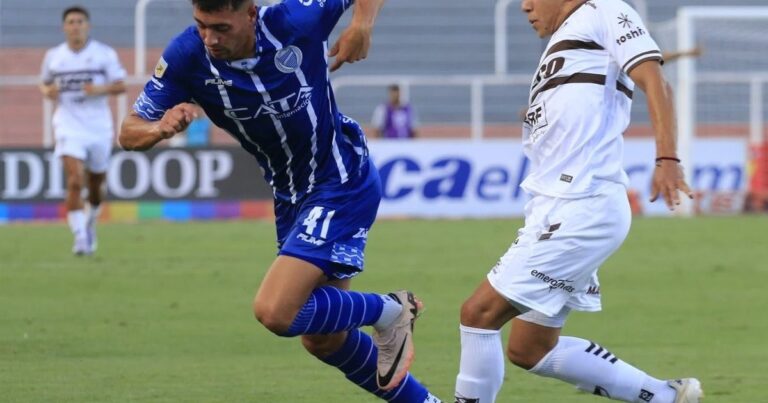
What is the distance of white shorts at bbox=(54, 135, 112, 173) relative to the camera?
54.5 feet

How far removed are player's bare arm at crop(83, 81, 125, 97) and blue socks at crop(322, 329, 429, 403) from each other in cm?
997

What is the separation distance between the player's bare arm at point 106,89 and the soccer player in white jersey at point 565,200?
10493 millimetres

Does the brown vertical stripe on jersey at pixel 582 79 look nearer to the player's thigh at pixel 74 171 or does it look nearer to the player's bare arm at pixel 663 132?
the player's bare arm at pixel 663 132

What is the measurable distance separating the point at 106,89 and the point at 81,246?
1717 millimetres

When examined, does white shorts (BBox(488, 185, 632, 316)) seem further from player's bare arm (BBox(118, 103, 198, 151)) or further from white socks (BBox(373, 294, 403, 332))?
player's bare arm (BBox(118, 103, 198, 151))

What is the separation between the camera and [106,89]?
54.1 feet

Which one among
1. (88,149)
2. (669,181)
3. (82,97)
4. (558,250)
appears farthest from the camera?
(82,97)

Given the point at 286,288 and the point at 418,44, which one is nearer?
the point at 286,288

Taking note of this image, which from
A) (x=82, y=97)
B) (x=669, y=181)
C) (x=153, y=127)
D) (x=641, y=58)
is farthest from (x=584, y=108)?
(x=82, y=97)

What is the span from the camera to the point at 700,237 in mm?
19047

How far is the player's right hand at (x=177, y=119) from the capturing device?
5926 millimetres

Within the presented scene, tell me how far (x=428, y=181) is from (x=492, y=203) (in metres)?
1.07

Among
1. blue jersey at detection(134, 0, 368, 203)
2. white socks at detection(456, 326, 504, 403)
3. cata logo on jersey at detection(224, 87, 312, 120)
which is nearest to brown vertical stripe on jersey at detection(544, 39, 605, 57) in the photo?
blue jersey at detection(134, 0, 368, 203)

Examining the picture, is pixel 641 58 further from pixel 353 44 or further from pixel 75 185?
pixel 75 185
